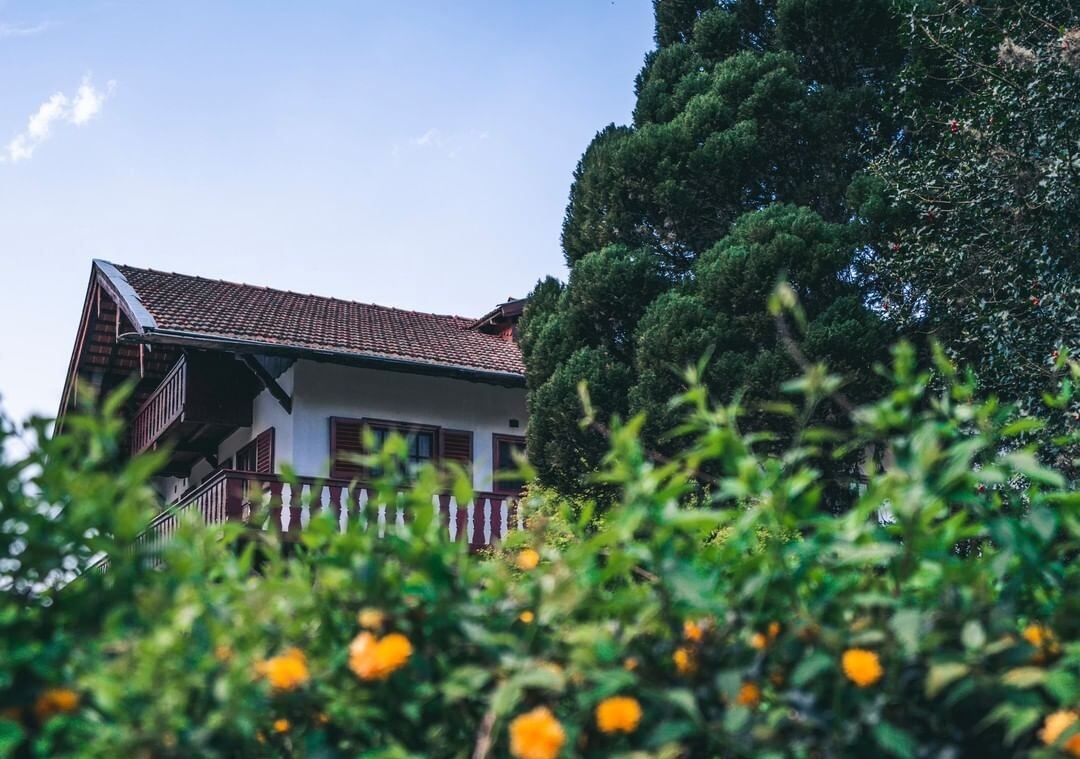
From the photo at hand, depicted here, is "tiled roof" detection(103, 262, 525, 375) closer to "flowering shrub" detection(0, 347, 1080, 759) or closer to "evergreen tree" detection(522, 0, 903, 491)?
"evergreen tree" detection(522, 0, 903, 491)

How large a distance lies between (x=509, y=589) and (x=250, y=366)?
11.9m

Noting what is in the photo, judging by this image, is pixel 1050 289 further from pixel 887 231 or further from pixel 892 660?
pixel 892 660

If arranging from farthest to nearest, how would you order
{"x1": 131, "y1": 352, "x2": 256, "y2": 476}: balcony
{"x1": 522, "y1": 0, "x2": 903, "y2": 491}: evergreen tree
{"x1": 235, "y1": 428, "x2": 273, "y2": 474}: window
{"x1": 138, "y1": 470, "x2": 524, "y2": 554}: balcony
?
{"x1": 235, "y1": 428, "x2": 273, "y2": 474}: window
{"x1": 131, "y1": 352, "x2": 256, "y2": 476}: balcony
{"x1": 138, "y1": 470, "x2": 524, "y2": 554}: balcony
{"x1": 522, "y1": 0, "x2": 903, "y2": 491}: evergreen tree

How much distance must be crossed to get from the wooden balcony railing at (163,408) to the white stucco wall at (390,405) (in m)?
1.41

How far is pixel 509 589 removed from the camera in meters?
1.66

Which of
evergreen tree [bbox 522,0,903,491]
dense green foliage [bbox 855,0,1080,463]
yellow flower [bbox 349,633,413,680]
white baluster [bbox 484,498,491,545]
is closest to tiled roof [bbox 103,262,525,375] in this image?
white baluster [bbox 484,498,491,545]

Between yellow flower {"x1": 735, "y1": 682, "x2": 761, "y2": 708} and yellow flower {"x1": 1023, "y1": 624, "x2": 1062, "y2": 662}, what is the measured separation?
1.24 ft

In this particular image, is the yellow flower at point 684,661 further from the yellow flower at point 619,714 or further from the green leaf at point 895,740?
the green leaf at point 895,740

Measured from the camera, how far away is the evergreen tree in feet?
31.1

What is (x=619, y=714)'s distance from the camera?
4.45ft

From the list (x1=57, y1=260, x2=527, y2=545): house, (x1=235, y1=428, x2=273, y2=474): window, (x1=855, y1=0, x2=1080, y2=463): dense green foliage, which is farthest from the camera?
(x1=235, y1=428, x2=273, y2=474): window

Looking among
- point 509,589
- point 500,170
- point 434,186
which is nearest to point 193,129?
point 434,186

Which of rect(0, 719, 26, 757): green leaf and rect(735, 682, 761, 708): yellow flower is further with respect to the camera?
rect(735, 682, 761, 708): yellow flower

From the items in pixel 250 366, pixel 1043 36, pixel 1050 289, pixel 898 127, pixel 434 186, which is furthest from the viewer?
pixel 250 366
